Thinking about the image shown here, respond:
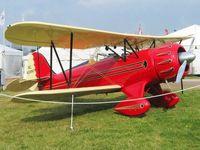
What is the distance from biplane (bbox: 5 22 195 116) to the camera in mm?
8375

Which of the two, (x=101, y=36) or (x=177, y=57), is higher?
(x=101, y=36)

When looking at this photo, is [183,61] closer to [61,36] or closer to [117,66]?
[117,66]

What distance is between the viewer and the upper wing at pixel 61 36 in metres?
7.95

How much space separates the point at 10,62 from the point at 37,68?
13630 mm

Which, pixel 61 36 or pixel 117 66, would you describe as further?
pixel 117 66

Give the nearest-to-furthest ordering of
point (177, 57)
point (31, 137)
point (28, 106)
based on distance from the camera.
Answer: point (31, 137)
point (177, 57)
point (28, 106)

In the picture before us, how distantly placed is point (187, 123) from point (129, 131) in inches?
61.1

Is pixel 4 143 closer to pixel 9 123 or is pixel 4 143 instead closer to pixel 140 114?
pixel 9 123

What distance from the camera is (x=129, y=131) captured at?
6.86 meters

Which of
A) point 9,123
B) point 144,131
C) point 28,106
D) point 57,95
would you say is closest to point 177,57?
point 144,131

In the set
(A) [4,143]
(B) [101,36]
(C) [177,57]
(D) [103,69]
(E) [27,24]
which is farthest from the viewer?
(D) [103,69]

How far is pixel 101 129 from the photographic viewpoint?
7168 millimetres

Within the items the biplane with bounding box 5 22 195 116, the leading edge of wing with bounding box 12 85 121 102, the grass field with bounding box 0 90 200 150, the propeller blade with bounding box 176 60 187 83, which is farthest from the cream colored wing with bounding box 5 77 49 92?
the propeller blade with bounding box 176 60 187 83

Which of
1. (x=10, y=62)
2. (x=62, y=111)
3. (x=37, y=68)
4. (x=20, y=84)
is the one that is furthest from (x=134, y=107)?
(x=10, y=62)
